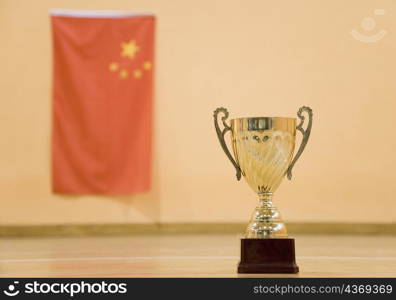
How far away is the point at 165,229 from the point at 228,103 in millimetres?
1004

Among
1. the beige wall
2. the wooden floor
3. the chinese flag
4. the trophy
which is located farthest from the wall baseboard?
the trophy

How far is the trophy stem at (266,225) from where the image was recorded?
227 centimetres

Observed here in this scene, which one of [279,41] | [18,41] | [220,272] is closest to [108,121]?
[18,41]

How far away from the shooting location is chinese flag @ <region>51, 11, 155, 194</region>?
512 cm

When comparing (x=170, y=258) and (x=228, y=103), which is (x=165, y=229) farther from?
(x=170, y=258)

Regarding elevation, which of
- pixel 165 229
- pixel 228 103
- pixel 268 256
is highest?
pixel 228 103

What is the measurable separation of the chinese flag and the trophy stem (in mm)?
2866

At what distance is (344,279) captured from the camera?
2.04 m

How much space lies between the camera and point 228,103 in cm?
515

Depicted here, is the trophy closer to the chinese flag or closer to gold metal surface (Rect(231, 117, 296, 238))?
gold metal surface (Rect(231, 117, 296, 238))

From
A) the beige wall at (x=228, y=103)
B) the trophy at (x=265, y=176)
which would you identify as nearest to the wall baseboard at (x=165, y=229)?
the beige wall at (x=228, y=103)

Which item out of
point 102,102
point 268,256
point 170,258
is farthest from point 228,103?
point 268,256

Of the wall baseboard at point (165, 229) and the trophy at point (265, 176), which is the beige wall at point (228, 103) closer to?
the wall baseboard at point (165, 229)

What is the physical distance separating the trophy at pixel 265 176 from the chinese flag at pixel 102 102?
279cm
